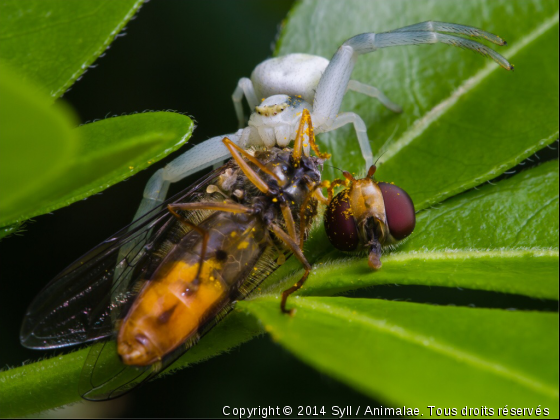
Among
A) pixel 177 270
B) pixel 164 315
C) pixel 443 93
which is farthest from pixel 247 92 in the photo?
pixel 164 315

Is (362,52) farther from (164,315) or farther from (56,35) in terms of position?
(164,315)

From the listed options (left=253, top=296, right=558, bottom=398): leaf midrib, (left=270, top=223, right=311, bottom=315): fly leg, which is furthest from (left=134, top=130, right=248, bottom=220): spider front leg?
(left=253, top=296, right=558, bottom=398): leaf midrib

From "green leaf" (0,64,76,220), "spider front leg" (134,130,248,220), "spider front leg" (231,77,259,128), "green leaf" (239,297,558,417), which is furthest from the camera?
"spider front leg" (231,77,259,128)

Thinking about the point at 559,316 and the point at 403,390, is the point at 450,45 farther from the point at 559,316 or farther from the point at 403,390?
the point at 403,390

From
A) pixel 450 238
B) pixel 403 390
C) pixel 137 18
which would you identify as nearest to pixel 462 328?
pixel 403 390

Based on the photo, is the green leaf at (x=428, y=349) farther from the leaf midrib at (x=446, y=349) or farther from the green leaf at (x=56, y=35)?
the green leaf at (x=56, y=35)

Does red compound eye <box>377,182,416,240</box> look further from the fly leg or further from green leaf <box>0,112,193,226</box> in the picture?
green leaf <box>0,112,193,226</box>

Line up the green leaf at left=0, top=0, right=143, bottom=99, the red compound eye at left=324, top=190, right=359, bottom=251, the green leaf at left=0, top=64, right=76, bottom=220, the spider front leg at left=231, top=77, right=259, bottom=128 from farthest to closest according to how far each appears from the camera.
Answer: the spider front leg at left=231, top=77, right=259, bottom=128 < the red compound eye at left=324, top=190, right=359, bottom=251 < the green leaf at left=0, top=0, right=143, bottom=99 < the green leaf at left=0, top=64, right=76, bottom=220

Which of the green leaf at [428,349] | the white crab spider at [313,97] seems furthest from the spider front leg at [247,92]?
the green leaf at [428,349]
